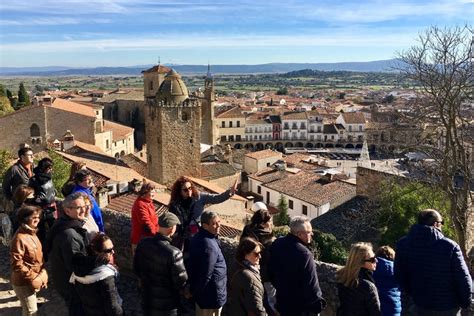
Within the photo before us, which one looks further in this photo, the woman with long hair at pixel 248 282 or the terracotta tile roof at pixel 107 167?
the terracotta tile roof at pixel 107 167

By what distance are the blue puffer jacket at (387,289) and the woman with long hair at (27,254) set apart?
349 cm

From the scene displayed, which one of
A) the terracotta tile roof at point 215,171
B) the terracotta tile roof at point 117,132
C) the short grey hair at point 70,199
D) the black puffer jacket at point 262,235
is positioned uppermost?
the short grey hair at point 70,199

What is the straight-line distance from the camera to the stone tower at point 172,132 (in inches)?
1133

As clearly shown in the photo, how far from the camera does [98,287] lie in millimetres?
4625

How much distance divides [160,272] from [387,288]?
86.7 inches

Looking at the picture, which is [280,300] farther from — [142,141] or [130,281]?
[142,141]

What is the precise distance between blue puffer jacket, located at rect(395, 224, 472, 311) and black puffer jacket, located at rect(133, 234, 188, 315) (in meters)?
2.14

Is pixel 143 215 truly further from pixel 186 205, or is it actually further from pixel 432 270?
pixel 432 270

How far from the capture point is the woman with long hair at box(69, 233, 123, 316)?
15.1 ft

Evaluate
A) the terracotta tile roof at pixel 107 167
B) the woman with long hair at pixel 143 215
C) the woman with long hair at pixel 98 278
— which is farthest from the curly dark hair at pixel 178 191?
the terracotta tile roof at pixel 107 167

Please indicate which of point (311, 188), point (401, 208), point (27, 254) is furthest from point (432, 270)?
point (311, 188)

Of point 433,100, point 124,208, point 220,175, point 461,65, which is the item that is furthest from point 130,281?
point 220,175

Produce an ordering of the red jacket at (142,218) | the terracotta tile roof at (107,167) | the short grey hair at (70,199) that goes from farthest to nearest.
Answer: the terracotta tile roof at (107,167), the red jacket at (142,218), the short grey hair at (70,199)

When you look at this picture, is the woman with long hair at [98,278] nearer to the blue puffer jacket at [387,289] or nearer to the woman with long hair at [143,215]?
the woman with long hair at [143,215]
